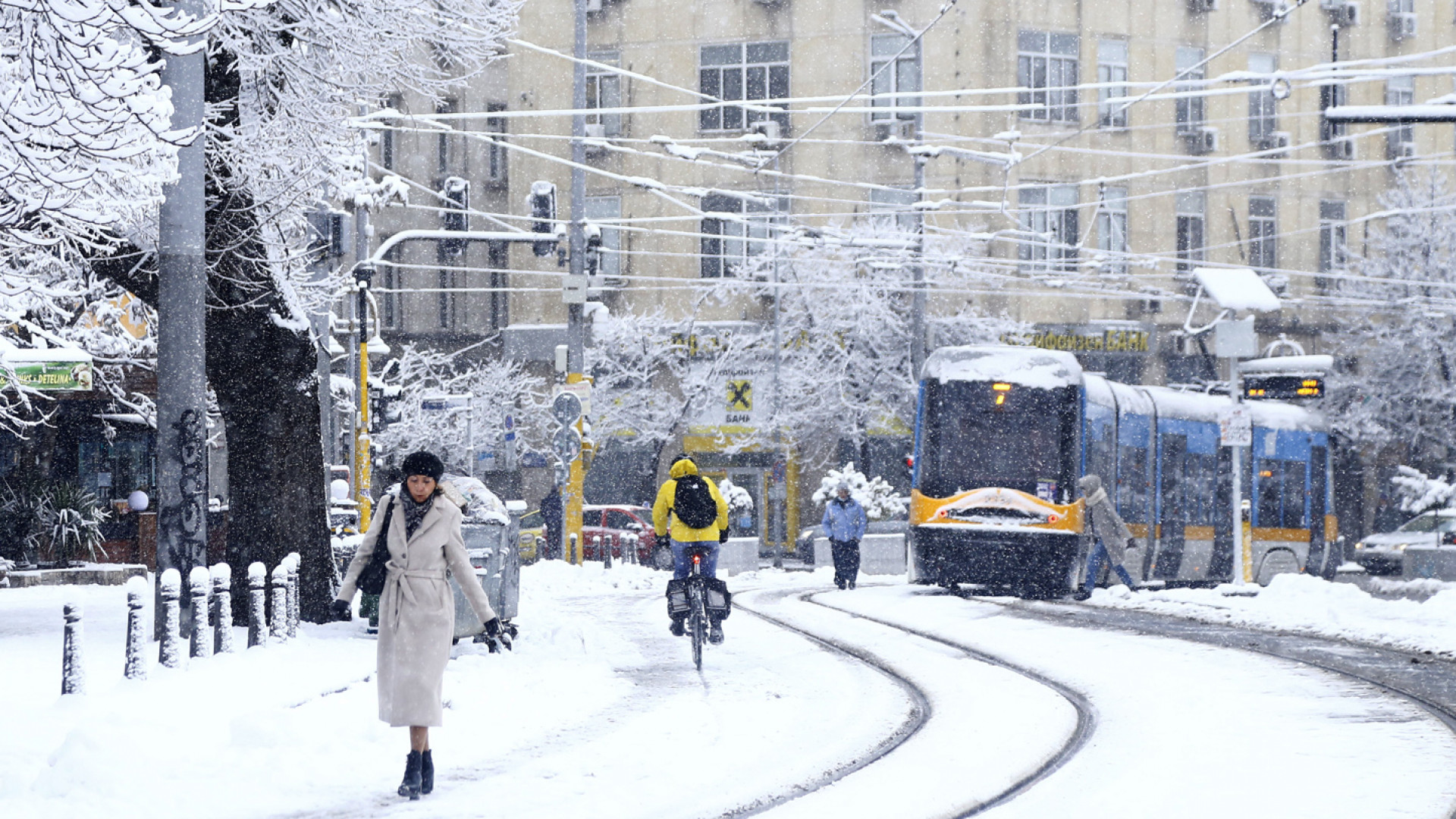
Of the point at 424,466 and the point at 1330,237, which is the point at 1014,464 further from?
the point at 1330,237

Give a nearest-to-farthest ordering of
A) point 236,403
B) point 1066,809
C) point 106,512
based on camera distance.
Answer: point 1066,809 < point 236,403 < point 106,512

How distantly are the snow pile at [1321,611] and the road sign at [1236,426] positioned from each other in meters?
2.34

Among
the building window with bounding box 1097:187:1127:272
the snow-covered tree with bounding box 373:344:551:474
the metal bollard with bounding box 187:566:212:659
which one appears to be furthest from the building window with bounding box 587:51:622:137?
the metal bollard with bounding box 187:566:212:659

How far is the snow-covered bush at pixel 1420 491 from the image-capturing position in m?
44.7

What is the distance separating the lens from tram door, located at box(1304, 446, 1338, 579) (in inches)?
1288

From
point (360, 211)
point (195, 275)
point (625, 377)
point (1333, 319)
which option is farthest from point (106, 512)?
point (1333, 319)

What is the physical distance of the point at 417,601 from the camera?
8281 millimetres

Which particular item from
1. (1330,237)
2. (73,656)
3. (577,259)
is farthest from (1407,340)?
(73,656)

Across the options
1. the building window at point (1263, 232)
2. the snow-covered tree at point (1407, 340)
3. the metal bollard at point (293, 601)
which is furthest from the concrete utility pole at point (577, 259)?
the building window at point (1263, 232)

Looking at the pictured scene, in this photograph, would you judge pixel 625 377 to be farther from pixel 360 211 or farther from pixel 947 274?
pixel 360 211

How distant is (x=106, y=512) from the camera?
1051 inches

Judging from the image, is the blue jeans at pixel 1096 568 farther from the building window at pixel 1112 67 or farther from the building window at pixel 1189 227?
the building window at pixel 1189 227

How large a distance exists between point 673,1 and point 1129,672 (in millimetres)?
37460

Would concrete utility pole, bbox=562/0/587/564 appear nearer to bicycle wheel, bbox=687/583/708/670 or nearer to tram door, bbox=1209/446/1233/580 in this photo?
tram door, bbox=1209/446/1233/580
